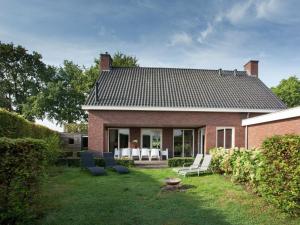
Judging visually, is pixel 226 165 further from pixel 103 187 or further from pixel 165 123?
pixel 165 123

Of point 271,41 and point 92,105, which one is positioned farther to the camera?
point 92,105

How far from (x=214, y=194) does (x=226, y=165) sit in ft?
11.5

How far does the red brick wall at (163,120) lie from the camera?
21.4 m

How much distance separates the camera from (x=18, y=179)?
6.57 m

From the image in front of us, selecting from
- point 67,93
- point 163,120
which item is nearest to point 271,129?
point 163,120

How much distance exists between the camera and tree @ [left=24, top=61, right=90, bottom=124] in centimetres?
3994

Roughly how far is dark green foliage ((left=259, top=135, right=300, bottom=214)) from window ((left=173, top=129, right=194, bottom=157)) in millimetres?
17459

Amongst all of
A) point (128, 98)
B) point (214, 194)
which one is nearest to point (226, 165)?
point (214, 194)

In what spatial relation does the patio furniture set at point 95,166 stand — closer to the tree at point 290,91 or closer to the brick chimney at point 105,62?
the brick chimney at point 105,62

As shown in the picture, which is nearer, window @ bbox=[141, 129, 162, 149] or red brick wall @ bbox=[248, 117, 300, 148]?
red brick wall @ bbox=[248, 117, 300, 148]

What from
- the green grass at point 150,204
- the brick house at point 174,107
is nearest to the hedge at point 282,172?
the green grass at point 150,204

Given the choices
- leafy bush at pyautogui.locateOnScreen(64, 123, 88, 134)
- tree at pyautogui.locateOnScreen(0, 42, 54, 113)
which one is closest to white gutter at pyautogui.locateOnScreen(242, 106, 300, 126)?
leafy bush at pyautogui.locateOnScreen(64, 123, 88, 134)

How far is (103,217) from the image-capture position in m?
7.70

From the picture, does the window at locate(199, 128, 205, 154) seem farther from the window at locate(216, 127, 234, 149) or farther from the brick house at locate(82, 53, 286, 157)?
the window at locate(216, 127, 234, 149)
